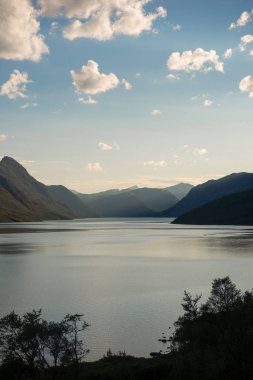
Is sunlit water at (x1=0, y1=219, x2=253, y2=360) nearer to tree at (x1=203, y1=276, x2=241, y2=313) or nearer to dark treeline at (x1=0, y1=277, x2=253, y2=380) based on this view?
dark treeline at (x1=0, y1=277, x2=253, y2=380)

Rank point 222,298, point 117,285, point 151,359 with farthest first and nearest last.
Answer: point 117,285, point 222,298, point 151,359

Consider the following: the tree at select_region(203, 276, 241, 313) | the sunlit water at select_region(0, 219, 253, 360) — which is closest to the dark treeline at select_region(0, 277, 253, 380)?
the tree at select_region(203, 276, 241, 313)

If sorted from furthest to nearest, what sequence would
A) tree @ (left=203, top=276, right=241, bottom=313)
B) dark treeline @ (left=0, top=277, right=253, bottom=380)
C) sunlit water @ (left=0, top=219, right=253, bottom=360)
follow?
sunlit water @ (left=0, top=219, right=253, bottom=360) < tree @ (left=203, top=276, right=241, bottom=313) < dark treeline @ (left=0, top=277, right=253, bottom=380)

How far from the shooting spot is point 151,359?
49.6 metres

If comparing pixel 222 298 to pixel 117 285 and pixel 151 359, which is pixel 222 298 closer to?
pixel 151 359

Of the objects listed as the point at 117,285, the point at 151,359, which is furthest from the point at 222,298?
the point at 117,285

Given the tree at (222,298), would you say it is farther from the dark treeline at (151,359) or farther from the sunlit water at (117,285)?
the sunlit water at (117,285)

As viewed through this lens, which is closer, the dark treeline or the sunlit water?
the dark treeline

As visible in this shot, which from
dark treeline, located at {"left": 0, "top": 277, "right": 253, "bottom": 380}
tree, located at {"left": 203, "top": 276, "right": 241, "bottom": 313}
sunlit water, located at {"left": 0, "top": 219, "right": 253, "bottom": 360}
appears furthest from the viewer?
sunlit water, located at {"left": 0, "top": 219, "right": 253, "bottom": 360}

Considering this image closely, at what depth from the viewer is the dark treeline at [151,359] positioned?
135ft

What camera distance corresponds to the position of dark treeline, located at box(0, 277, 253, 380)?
4125 centimetres

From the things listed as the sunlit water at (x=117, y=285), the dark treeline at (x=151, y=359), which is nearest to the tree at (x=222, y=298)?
the dark treeline at (x=151, y=359)

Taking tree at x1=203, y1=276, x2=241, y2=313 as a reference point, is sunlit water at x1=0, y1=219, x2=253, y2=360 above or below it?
below

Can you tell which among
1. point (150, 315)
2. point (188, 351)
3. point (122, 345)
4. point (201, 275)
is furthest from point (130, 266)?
point (188, 351)
